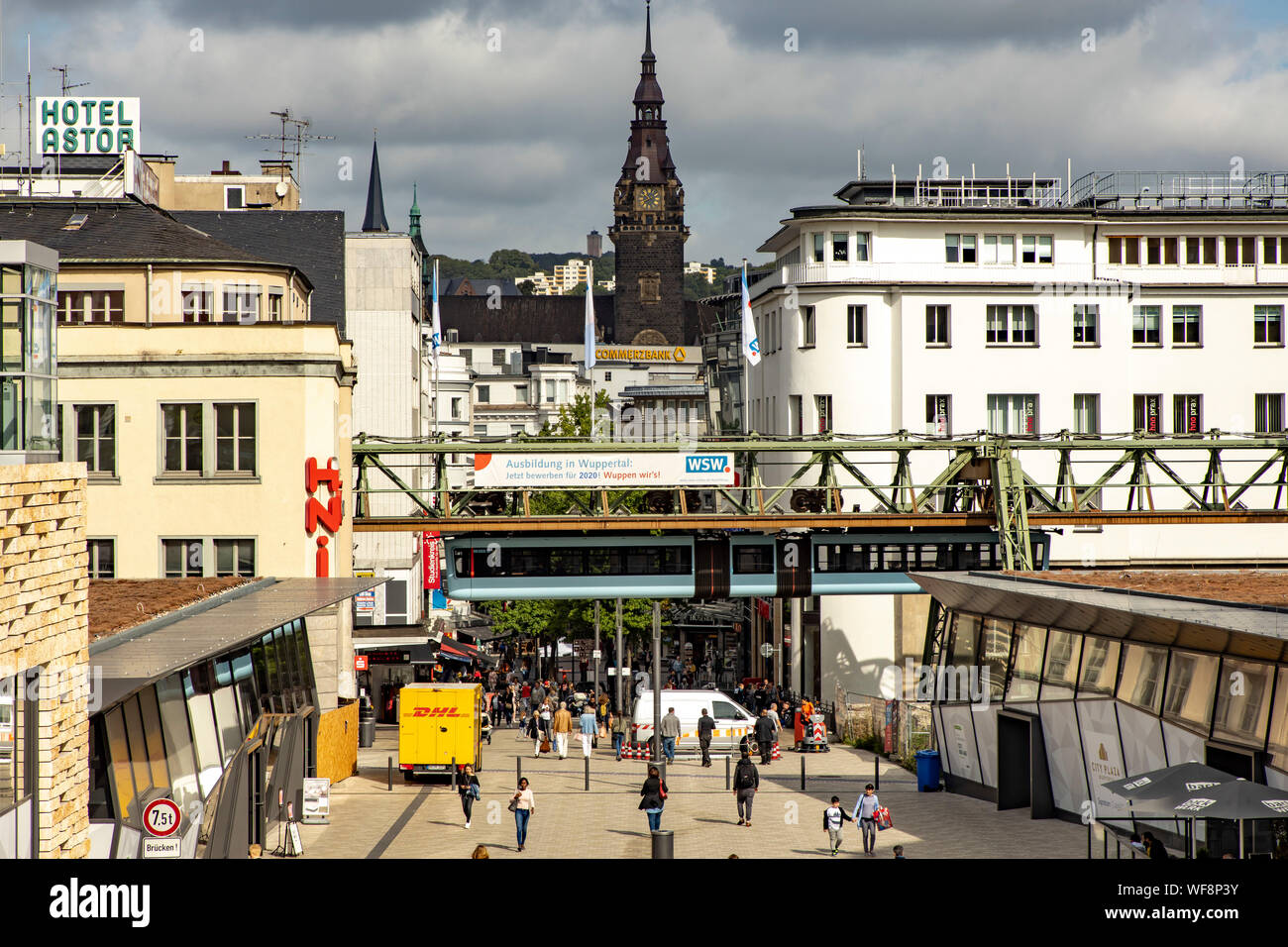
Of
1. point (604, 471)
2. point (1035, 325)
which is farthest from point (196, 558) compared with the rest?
point (1035, 325)

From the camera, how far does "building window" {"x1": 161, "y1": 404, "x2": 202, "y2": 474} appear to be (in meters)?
35.5

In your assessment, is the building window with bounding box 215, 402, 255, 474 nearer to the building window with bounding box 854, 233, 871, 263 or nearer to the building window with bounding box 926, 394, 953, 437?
the building window with bounding box 854, 233, 871, 263

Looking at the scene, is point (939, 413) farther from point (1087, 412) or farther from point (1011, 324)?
point (1087, 412)

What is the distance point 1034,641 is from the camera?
93.6 ft

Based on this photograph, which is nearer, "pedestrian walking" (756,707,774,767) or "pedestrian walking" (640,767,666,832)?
"pedestrian walking" (640,767,666,832)

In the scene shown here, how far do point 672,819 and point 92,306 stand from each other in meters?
20.9

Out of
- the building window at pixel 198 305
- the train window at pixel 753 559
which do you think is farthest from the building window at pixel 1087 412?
the building window at pixel 198 305

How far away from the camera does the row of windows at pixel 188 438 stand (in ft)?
115

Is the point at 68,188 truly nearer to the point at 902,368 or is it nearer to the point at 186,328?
the point at 186,328

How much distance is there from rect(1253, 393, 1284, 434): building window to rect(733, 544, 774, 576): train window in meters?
28.4

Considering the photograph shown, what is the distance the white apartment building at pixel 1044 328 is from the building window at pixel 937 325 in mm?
56

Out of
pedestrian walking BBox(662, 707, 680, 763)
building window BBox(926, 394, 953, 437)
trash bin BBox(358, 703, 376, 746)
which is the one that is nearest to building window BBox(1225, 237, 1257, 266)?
building window BBox(926, 394, 953, 437)
